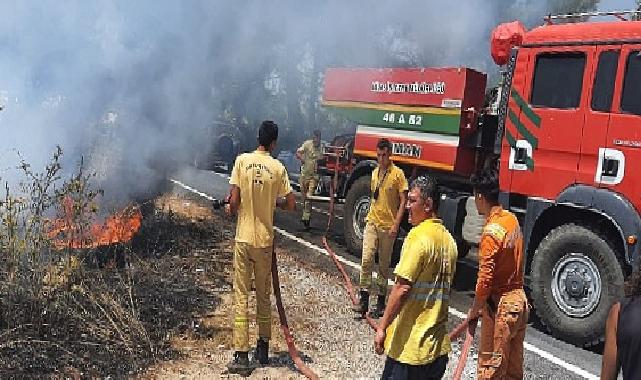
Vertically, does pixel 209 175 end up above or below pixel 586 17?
below

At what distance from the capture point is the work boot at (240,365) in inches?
188

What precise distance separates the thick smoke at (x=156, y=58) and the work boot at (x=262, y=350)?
394 cm

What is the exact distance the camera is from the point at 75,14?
8.12 meters

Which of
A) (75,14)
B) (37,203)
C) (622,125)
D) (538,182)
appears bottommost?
(37,203)

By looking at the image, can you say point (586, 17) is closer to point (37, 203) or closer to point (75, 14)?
point (37, 203)

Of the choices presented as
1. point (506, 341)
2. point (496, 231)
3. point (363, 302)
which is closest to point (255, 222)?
point (496, 231)

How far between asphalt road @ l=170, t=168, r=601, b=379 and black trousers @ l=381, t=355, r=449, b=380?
2.18 metres

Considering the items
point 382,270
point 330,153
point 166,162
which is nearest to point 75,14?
point 166,162

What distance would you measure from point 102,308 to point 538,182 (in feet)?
15.1

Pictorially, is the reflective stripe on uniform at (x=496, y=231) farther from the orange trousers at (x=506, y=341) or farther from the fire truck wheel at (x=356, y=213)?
the fire truck wheel at (x=356, y=213)

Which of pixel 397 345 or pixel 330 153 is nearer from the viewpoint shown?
pixel 397 345

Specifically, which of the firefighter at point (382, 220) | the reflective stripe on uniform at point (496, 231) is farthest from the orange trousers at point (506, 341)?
the firefighter at point (382, 220)

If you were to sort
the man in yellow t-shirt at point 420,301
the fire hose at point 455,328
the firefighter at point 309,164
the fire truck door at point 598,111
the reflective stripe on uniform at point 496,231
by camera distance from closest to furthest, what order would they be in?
the man in yellow t-shirt at point 420,301
the reflective stripe on uniform at point 496,231
the fire hose at point 455,328
the fire truck door at point 598,111
the firefighter at point 309,164

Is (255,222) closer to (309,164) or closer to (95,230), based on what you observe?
(95,230)
